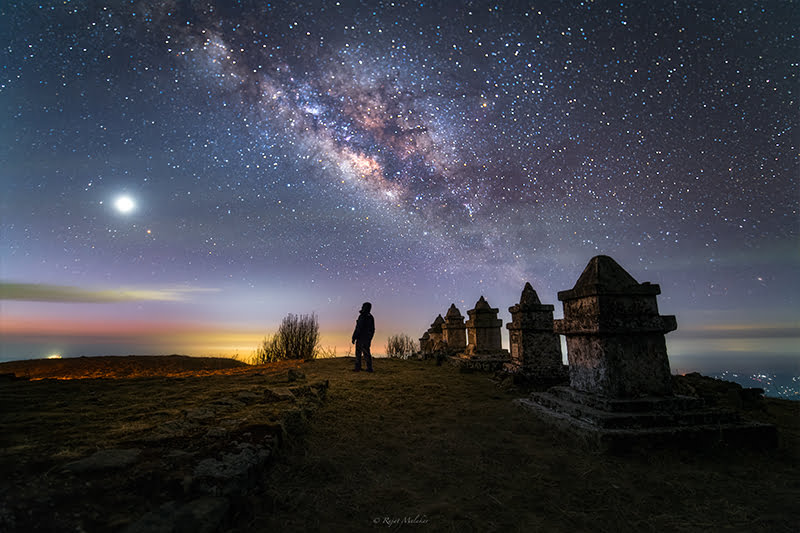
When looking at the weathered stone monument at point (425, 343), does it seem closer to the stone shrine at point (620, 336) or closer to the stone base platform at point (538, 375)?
the stone base platform at point (538, 375)

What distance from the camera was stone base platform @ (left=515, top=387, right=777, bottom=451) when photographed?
144 inches

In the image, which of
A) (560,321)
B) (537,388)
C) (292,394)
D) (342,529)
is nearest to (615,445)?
(560,321)

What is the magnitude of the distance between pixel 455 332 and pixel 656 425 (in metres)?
9.16

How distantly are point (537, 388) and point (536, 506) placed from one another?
4.77m

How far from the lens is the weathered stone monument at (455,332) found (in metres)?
12.9

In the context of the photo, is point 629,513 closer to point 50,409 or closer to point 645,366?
point 645,366

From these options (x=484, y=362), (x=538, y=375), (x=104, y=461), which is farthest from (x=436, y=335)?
(x=104, y=461)

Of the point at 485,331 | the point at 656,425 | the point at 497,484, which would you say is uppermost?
the point at 485,331

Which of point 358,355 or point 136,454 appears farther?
point 358,355

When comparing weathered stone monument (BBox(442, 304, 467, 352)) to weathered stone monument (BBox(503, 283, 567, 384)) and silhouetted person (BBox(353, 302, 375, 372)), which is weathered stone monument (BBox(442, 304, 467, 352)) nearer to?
silhouetted person (BBox(353, 302, 375, 372))

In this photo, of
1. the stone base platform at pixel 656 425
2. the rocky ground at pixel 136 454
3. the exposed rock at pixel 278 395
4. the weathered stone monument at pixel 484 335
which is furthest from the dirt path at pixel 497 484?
the weathered stone monument at pixel 484 335

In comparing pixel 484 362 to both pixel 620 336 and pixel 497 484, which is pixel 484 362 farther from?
pixel 497 484

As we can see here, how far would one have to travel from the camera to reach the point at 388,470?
3.13 meters

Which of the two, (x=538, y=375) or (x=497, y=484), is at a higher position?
(x=538, y=375)
